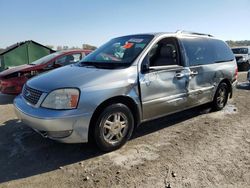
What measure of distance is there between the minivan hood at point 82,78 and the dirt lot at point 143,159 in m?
1.01

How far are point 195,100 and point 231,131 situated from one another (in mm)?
872

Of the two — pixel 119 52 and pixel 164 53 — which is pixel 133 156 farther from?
pixel 164 53

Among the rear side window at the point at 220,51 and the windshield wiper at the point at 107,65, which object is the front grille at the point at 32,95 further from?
the rear side window at the point at 220,51

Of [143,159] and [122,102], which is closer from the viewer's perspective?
[143,159]

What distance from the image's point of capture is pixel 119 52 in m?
4.66

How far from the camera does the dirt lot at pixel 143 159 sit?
3.24m

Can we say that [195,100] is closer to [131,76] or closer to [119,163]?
[131,76]

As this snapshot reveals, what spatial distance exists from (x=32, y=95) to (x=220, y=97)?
13.9 feet

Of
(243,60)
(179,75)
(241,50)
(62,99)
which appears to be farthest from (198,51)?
(241,50)

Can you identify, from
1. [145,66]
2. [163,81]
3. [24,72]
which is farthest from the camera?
[24,72]

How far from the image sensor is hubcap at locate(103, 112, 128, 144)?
12.8 feet

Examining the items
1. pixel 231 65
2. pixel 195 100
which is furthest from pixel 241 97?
pixel 195 100

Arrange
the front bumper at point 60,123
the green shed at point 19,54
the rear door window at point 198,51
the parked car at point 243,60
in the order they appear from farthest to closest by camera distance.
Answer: the parked car at point 243,60 → the green shed at point 19,54 → the rear door window at point 198,51 → the front bumper at point 60,123

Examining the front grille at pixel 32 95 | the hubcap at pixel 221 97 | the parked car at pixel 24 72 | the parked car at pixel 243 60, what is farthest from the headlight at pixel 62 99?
the parked car at pixel 243 60
